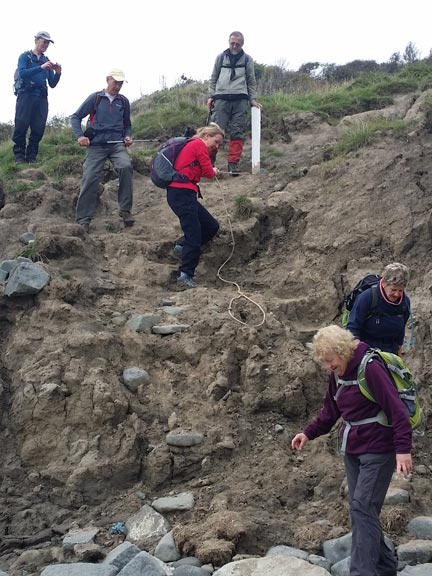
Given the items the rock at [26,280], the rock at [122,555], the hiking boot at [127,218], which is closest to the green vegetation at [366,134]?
the hiking boot at [127,218]

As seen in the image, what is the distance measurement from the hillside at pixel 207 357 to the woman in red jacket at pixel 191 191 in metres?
0.26

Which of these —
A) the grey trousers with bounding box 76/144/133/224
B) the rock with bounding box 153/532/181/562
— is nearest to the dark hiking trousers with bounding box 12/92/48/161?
the grey trousers with bounding box 76/144/133/224

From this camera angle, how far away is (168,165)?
8.71 meters

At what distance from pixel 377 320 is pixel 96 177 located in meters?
5.14

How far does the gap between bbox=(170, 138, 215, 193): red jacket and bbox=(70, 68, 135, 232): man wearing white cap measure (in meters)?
1.50

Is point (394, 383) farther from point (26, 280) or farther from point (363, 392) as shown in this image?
point (26, 280)

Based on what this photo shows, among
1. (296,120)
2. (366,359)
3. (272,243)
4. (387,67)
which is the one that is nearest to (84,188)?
(272,243)

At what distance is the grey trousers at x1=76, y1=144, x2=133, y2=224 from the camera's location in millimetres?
9891

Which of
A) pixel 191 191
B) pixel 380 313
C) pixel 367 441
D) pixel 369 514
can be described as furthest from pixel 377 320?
pixel 191 191

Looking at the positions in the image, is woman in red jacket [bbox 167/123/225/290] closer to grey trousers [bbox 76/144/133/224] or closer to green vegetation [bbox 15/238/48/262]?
grey trousers [bbox 76/144/133/224]

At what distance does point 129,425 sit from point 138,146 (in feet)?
25.2

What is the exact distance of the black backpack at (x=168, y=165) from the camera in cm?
870

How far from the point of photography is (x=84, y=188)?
989 cm

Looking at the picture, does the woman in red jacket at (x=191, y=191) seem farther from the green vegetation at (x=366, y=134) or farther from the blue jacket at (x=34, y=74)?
the blue jacket at (x=34, y=74)
